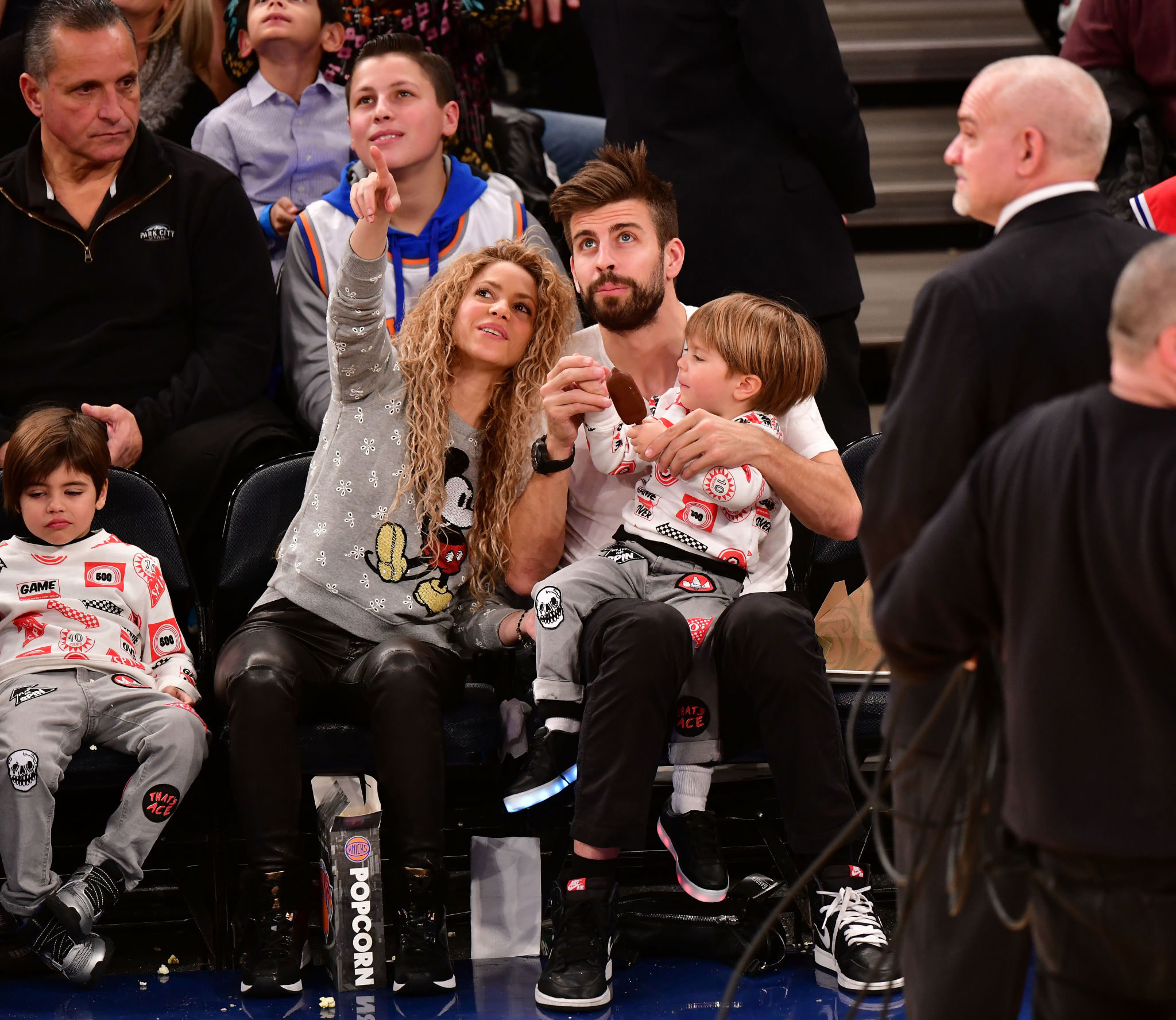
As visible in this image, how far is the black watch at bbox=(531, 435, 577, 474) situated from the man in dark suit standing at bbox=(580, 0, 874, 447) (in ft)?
2.74

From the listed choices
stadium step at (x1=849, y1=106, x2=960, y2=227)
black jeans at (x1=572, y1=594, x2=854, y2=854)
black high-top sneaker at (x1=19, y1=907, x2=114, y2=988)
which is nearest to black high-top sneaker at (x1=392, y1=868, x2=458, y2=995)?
black jeans at (x1=572, y1=594, x2=854, y2=854)

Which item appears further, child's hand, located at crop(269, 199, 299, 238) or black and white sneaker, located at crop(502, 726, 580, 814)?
child's hand, located at crop(269, 199, 299, 238)

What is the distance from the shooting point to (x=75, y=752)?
298 centimetres

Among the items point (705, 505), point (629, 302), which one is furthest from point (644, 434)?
point (629, 302)

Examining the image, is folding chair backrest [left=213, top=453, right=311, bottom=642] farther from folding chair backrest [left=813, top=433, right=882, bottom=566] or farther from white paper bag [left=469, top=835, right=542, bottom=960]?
folding chair backrest [left=813, top=433, right=882, bottom=566]

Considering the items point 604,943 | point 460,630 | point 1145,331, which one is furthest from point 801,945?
point 1145,331

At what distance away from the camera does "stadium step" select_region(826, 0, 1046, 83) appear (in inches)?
207

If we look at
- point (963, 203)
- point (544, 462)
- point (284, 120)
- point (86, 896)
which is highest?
point (284, 120)

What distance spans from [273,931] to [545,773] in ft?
2.02

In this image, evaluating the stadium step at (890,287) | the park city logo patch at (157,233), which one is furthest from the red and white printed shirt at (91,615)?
the stadium step at (890,287)

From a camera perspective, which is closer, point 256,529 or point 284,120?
point 256,529

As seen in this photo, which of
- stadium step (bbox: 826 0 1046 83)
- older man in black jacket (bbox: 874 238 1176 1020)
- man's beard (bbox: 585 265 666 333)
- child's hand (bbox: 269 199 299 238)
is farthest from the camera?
stadium step (bbox: 826 0 1046 83)

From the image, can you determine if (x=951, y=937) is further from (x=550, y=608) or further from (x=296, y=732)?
(x=296, y=732)

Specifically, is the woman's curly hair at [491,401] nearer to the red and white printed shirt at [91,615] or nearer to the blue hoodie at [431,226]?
the blue hoodie at [431,226]
